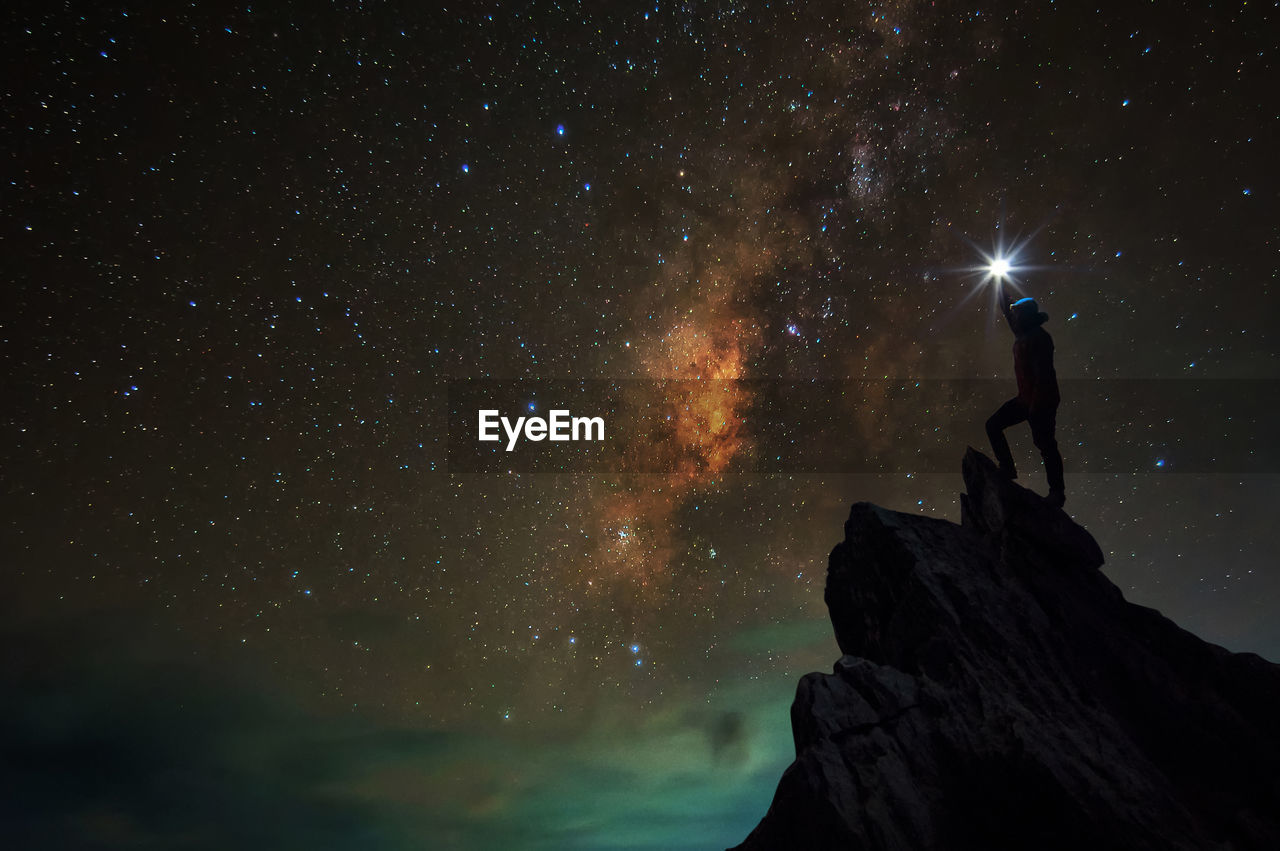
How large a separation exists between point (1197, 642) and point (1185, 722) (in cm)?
203

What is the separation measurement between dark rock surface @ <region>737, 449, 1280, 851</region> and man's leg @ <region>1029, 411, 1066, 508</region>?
0.61 m

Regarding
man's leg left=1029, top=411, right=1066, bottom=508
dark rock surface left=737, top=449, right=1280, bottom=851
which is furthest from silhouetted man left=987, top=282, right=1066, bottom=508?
dark rock surface left=737, top=449, right=1280, bottom=851

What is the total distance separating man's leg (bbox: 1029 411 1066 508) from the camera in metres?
12.8

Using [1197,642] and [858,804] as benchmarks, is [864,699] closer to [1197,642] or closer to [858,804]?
[858,804]

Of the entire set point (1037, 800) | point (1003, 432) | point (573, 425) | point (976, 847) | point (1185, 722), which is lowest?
point (976, 847)

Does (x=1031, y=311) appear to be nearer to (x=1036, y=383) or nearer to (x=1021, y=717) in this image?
(x=1036, y=383)

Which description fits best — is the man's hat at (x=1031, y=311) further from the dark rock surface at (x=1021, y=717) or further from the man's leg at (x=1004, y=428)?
the dark rock surface at (x=1021, y=717)

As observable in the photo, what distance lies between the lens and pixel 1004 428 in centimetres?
1364

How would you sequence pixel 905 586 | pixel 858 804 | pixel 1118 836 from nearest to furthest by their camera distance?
pixel 1118 836
pixel 858 804
pixel 905 586

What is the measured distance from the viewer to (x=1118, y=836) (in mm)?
8047

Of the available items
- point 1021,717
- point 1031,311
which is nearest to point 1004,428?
point 1031,311

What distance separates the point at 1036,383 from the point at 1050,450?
1.71m

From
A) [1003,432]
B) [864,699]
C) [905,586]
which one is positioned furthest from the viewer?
[1003,432]

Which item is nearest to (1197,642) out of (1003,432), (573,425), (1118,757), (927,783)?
(1118,757)
